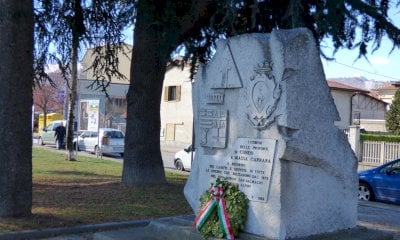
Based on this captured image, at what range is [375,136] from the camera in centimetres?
2952

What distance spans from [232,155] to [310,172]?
40.2 inches

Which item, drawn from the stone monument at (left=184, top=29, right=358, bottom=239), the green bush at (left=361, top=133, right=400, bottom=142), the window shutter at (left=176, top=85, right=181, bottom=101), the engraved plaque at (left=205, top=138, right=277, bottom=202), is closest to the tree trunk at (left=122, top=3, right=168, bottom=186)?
the stone monument at (left=184, top=29, right=358, bottom=239)

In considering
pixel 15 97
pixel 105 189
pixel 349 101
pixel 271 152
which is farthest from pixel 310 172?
pixel 349 101

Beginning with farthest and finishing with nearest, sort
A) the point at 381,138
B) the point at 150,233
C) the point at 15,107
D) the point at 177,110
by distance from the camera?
the point at 177,110 < the point at 381,138 < the point at 15,107 < the point at 150,233

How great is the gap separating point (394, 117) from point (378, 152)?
6734mm

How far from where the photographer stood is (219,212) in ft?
23.4

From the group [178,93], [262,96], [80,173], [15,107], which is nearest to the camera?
[262,96]

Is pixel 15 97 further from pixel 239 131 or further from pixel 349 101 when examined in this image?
pixel 349 101

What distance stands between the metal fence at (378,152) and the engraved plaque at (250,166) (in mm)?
22166

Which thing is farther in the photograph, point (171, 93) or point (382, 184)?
point (171, 93)

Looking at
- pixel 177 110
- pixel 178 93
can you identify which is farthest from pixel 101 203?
pixel 178 93

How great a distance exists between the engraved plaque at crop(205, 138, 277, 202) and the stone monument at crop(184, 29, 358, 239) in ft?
0.04

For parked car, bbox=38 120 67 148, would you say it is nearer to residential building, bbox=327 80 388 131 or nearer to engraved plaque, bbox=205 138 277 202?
residential building, bbox=327 80 388 131

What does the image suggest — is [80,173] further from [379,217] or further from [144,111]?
[379,217]
